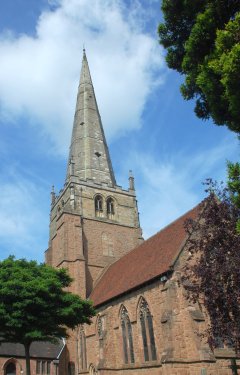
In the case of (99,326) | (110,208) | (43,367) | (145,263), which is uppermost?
(110,208)

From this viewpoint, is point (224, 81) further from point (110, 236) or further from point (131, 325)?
point (110, 236)

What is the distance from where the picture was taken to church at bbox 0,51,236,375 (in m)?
17.3

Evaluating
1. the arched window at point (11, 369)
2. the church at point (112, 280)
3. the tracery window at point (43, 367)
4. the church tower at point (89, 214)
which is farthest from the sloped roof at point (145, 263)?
the arched window at point (11, 369)

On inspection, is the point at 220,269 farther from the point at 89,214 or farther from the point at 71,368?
the point at 89,214

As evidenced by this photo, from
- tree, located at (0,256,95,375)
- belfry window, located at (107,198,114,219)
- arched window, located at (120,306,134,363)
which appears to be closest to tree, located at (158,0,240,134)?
tree, located at (0,256,95,375)

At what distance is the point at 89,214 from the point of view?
32938mm

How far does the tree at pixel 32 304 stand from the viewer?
1695cm

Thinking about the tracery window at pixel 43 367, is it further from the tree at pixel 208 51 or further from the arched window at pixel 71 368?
the tree at pixel 208 51

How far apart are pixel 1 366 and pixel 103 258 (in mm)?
10938

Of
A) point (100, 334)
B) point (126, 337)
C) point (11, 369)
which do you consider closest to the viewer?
point (126, 337)

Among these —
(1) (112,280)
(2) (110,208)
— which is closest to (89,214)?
(2) (110,208)

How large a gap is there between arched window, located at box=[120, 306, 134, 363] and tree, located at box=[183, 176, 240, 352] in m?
8.51

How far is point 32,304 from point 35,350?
11.7 meters

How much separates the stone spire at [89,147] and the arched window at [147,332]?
1661cm
